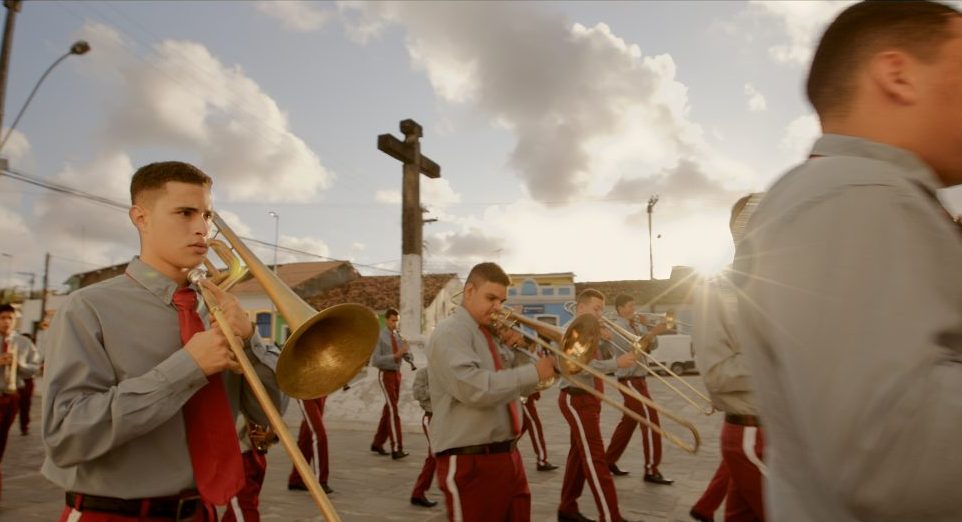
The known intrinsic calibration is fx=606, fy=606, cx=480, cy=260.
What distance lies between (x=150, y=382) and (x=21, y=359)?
341 inches

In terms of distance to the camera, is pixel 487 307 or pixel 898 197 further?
pixel 487 307

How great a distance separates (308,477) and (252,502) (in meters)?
3.14

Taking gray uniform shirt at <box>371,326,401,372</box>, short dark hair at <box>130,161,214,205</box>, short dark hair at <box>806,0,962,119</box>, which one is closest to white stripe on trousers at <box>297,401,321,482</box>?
gray uniform shirt at <box>371,326,401,372</box>

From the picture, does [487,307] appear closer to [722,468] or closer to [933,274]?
[722,468]

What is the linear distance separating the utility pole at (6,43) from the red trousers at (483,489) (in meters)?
11.5

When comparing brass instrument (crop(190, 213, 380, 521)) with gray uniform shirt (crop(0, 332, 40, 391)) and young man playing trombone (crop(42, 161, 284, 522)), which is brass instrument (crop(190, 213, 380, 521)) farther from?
gray uniform shirt (crop(0, 332, 40, 391))

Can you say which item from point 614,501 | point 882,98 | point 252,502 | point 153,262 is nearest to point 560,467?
point 614,501

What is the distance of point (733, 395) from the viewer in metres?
3.58

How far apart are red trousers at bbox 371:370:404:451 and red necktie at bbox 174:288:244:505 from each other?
6.99 m

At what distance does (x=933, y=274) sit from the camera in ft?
2.69

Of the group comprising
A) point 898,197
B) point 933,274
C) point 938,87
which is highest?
point 938,87

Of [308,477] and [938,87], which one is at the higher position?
[938,87]

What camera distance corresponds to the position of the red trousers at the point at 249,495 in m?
4.03

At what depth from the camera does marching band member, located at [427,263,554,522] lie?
3.44 m
